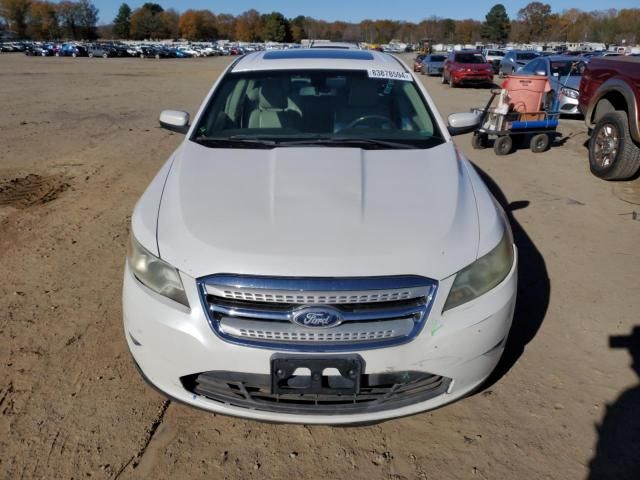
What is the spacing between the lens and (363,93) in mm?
3758

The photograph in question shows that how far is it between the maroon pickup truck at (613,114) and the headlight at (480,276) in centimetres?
495

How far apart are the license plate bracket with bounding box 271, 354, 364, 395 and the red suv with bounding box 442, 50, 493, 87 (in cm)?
2381

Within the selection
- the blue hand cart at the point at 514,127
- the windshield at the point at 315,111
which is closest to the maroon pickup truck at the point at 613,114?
the blue hand cart at the point at 514,127

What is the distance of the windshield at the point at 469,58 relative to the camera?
972 inches

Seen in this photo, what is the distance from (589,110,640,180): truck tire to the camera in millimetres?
6512

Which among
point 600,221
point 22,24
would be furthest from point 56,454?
point 22,24

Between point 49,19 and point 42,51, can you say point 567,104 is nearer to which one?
point 42,51

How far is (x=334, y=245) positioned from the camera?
2145mm

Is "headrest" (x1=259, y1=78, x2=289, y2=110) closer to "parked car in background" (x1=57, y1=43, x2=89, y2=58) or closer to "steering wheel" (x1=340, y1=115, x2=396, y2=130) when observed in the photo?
"steering wheel" (x1=340, y1=115, x2=396, y2=130)

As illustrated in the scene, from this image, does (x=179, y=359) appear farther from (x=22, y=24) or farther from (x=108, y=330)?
(x=22, y=24)

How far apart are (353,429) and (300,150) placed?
1.59 m

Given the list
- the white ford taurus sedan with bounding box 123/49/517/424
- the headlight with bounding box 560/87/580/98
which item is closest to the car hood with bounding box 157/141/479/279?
the white ford taurus sedan with bounding box 123/49/517/424

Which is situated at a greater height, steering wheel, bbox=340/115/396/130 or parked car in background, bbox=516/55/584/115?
parked car in background, bbox=516/55/584/115

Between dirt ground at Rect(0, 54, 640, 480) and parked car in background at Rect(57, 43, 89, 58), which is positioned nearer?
dirt ground at Rect(0, 54, 640, 480)
